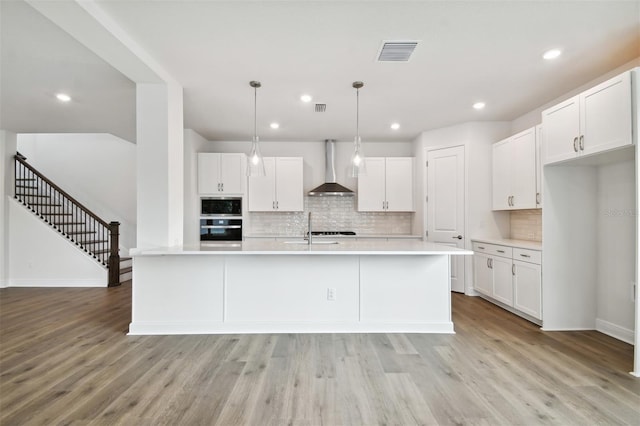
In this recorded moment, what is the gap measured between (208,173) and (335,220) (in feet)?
8.17

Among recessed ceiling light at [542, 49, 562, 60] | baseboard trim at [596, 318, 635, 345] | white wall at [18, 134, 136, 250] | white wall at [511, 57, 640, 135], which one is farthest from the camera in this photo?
white wall at [18, 134, 136, 250]

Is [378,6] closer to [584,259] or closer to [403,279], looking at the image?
[403,279]

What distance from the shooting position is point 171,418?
1869mm

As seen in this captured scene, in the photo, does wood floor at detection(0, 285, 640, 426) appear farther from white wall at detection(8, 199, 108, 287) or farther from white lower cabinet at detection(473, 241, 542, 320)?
white wall at detection(8, 199, 108, 287)

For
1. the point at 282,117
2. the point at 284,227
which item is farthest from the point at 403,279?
the point at 284,227

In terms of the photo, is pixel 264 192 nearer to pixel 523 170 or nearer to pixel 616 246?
pixel 523 170

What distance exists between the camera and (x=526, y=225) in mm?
4465

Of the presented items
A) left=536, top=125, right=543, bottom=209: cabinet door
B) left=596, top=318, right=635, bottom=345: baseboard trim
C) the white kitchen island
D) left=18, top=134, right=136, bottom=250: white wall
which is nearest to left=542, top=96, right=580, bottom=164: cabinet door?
left=536, top=125, right=543, bottom=209: cabinet door

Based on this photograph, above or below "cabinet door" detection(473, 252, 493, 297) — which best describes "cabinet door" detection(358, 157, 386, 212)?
above

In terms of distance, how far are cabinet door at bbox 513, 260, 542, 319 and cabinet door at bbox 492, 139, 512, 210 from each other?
3.39 feet

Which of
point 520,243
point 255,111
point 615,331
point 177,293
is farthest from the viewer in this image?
point 255,111

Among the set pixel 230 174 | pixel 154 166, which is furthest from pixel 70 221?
pixel 154 166

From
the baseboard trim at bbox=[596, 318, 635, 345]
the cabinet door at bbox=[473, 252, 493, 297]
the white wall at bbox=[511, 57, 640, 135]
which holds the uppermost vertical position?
the white wall at bbox=[511, 57, 640, 135]

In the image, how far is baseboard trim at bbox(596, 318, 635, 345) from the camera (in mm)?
3004
